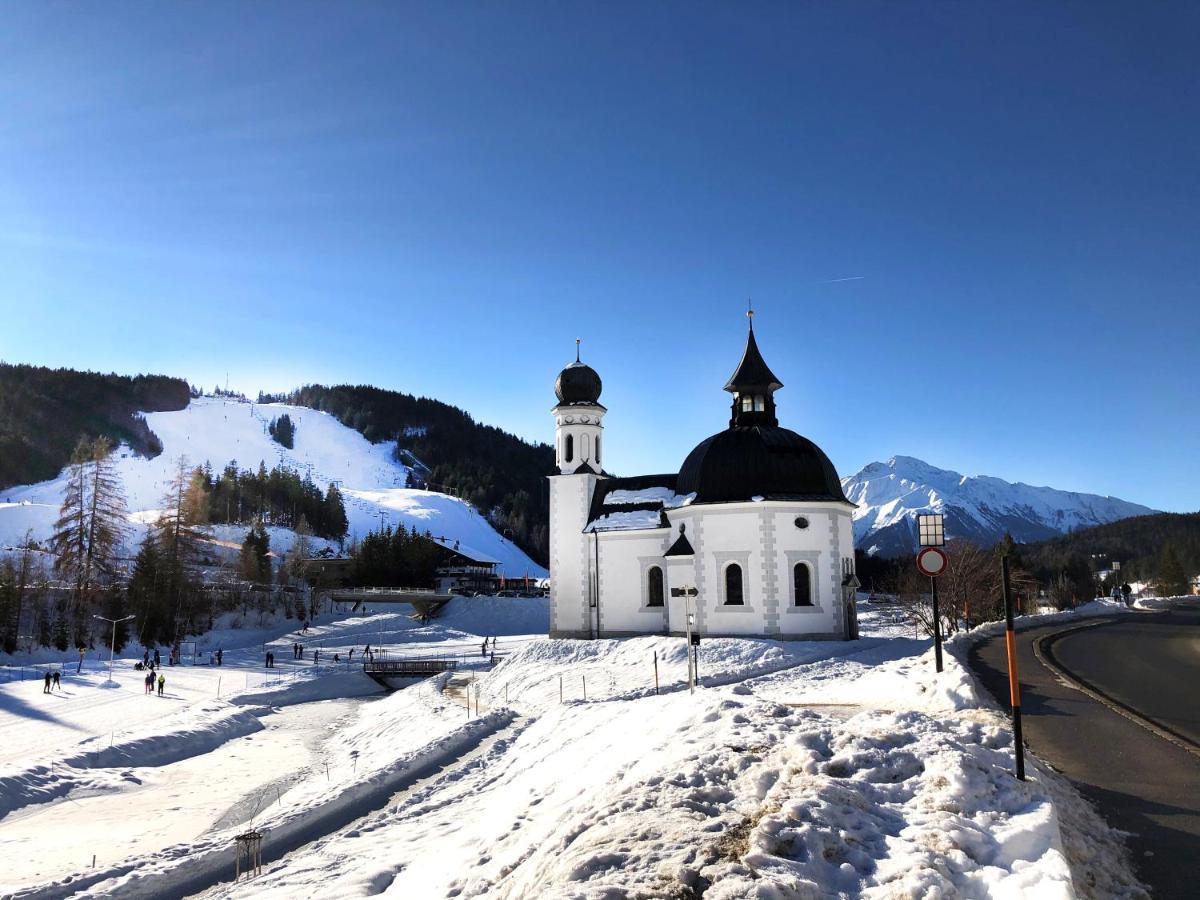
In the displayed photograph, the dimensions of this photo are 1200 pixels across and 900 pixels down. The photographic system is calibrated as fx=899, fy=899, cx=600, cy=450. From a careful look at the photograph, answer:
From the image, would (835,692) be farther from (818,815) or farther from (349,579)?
(349,579)

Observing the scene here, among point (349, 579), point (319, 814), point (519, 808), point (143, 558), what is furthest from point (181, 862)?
point (349, 579)

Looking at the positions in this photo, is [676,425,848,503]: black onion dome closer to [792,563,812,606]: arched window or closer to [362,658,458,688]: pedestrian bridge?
[792,563,812,606]: arched window

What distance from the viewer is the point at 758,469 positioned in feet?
146

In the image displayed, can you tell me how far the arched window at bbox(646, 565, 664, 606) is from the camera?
47156mm

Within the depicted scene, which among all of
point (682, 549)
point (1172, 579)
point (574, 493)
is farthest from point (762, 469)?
point (1172, 579)

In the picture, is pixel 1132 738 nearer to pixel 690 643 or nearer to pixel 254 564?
pixel 690 643

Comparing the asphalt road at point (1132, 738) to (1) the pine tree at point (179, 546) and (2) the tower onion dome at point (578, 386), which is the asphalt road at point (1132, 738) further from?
(1) the pine tree at point (179, 546)

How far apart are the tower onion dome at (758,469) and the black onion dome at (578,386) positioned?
7.82 metres

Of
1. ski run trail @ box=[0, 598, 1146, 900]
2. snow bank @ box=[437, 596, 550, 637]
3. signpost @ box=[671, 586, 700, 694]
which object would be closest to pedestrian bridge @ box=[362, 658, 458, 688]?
ski run trail @ box=[0, 598, 1146, 900]

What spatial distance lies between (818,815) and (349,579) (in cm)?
12056

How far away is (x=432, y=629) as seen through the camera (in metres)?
89.0

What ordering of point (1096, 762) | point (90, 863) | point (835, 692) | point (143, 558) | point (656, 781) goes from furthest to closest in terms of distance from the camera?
point (143, 558) → point (835, 692) → point (90, 863) → point (1096, 762) → point (656, 781)

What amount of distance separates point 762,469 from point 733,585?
19.3ft

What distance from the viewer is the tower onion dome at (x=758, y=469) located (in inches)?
1745
